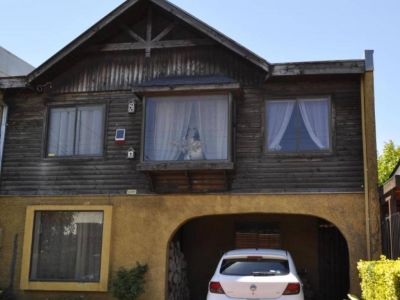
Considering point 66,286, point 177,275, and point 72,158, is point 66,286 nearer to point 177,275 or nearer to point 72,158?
point 177,275

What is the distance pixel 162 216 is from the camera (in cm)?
1357

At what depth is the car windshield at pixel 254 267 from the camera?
1005 centimetres

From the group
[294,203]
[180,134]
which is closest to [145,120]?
[180,134]

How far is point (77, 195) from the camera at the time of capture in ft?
46.1

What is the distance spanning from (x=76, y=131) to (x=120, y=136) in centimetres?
125

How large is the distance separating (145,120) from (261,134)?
2798 mm

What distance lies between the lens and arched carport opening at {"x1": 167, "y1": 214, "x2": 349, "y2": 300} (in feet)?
50.3

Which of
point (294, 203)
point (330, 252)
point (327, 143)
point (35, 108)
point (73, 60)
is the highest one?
point (73, 60)

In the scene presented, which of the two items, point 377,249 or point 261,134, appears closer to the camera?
point 377,249

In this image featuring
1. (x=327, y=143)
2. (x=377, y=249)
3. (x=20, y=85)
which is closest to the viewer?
(x=377, y=249)

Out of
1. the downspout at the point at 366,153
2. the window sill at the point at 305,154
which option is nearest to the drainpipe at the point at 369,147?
the downspout at the point at 366,153

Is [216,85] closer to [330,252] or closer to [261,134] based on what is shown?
[261,134]

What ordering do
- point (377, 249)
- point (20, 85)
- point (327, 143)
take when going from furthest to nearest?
1. point (20, 85)
2. point (327, 143)
3. point (377, 249)

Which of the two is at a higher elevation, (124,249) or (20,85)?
(20,85)
